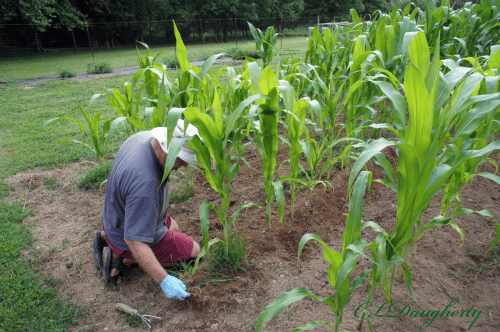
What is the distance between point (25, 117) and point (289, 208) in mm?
5163

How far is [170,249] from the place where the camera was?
2072 mm

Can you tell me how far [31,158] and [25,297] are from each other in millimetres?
2405

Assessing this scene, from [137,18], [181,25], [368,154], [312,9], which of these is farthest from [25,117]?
[312,9]

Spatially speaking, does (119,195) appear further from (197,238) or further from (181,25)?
(181,25)

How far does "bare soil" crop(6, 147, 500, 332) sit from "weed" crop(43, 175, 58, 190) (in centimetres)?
21

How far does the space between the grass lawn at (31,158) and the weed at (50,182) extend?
320mm

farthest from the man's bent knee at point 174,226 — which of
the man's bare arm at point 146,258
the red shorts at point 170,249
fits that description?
the man's bare arm at point 146,258

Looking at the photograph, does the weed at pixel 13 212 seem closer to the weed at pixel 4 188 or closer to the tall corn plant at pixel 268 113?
the weed at pixel 4 188

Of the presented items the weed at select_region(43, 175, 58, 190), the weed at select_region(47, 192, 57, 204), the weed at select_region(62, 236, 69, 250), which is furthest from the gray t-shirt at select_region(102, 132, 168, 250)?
the weed at select_region(43, 175, 58, 190)

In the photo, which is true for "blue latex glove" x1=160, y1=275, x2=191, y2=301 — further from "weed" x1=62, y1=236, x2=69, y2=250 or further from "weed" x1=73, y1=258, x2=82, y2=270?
"weed" x1=62, y1=236, x2=69, y2=250

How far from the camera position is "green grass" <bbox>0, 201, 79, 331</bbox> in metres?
1.66

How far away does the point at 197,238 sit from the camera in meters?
2.37

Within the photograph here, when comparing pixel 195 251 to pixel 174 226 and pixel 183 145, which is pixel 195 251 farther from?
pixel 183 145

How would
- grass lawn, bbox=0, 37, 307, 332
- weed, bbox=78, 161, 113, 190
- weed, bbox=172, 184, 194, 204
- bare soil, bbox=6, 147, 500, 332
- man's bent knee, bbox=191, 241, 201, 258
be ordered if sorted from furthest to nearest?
weed, bbox=78, 161, 113, 190
weed, bbox=172, 184, 194, 204
man's bent knee, bbox=191, 241, 201, 258
grass lawn, bbox=0, 37, 307, 332
bare soil, bbox=6, 147, 500, 332
